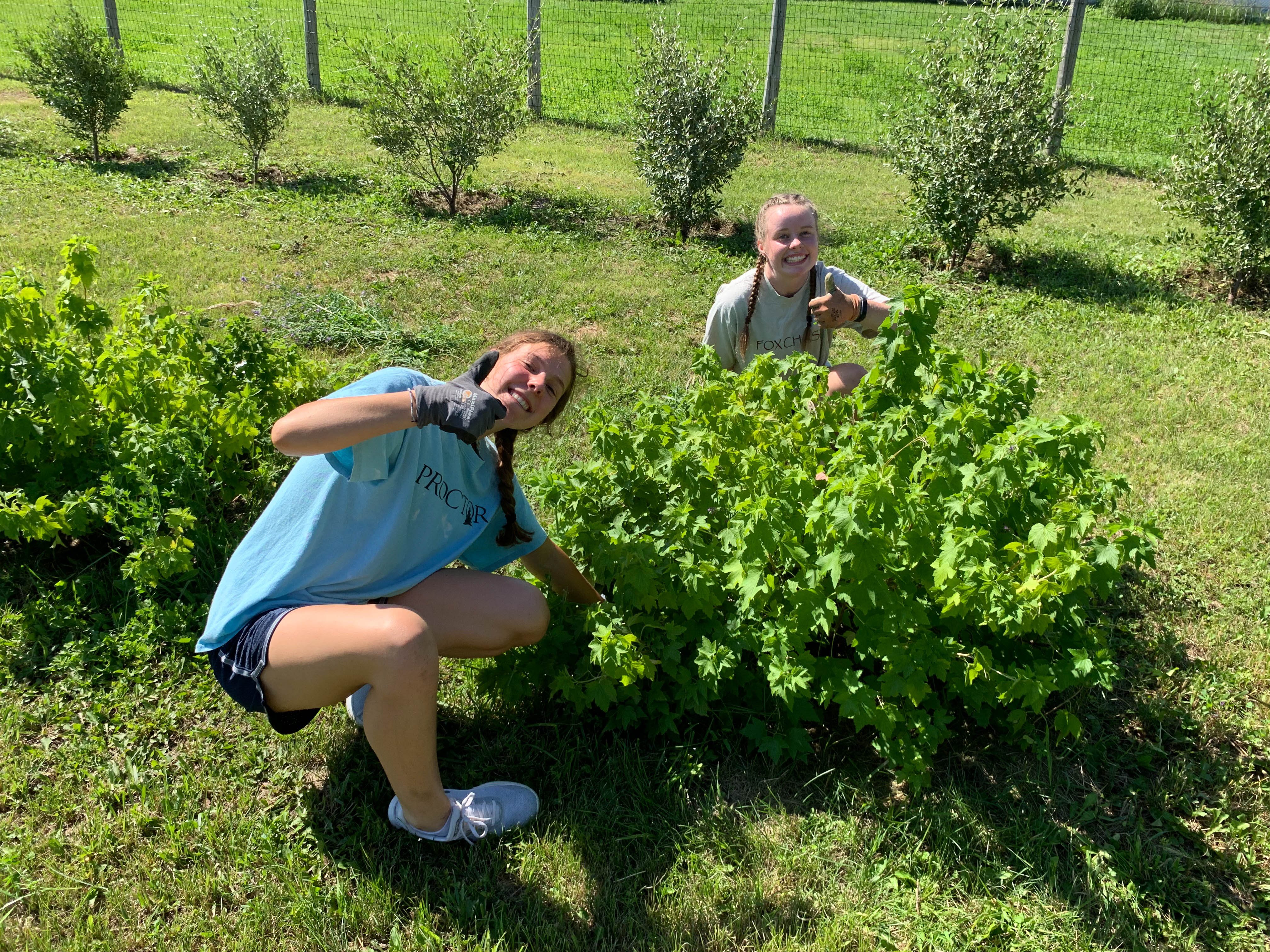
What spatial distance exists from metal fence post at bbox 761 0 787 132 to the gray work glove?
1042cm

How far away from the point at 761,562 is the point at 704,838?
73cm

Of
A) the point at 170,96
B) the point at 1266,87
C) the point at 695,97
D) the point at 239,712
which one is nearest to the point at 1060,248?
the point at 1266,87

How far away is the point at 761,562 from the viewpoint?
7.49ft

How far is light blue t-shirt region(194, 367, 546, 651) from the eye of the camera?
2.21 metres

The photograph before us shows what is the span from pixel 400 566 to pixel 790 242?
1953 mm

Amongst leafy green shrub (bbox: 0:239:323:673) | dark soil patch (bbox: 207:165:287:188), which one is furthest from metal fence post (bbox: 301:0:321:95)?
leafy green shrub (bbox: 0:239:323:673)

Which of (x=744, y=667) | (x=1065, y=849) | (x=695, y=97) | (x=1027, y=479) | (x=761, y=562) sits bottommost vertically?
(x=1065, y=849)

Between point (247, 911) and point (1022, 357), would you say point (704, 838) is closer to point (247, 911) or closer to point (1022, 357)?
point (247, 911)

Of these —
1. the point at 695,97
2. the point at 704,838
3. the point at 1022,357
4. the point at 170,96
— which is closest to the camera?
the point at 704,838

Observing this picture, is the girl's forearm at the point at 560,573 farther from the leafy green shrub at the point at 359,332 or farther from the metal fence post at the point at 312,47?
the metal fence post at the point at 312,47

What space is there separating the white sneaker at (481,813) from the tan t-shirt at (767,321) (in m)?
1.90

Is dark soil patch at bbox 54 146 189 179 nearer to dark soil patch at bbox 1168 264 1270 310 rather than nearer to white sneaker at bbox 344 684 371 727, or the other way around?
white sneaker at bbox 344 684 371 727

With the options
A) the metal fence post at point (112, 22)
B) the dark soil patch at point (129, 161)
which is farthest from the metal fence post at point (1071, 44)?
the metal fence post at point (112, 22)

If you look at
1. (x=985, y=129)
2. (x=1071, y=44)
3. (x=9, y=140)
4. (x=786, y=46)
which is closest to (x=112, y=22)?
(x=9, y=140)
